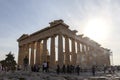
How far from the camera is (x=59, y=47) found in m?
37.8

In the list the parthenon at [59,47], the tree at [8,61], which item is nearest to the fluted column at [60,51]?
the parthenon at [59,47]

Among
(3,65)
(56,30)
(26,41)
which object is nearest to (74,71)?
(56,30)

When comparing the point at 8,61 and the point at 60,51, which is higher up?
the point at 60,51

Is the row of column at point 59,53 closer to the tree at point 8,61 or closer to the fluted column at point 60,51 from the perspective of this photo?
the fluted column at point 60,51

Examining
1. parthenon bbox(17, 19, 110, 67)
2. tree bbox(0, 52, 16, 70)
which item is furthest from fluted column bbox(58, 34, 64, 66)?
tree bbox(0, 52, 16, 70)

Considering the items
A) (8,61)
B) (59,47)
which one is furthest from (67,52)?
(8,61)

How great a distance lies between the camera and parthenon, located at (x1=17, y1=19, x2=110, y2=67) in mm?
38875

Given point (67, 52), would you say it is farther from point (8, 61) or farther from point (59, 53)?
point (8, 61)

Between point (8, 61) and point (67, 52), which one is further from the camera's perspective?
point (67, 52)

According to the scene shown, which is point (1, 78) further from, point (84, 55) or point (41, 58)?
point (84, 55)

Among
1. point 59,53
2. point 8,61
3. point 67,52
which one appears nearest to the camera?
point 8,61

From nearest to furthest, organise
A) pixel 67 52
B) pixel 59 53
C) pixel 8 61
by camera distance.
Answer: pixel 8 61, pixel 59 53, pixel 67 52

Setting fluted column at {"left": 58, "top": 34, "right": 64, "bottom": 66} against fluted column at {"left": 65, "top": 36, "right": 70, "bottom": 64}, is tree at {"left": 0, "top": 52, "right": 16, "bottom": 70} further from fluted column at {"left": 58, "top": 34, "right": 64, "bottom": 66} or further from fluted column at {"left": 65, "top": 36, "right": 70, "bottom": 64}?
fluted column at {"left": 65, "top": 36, "right": 70, "bottom": 64}

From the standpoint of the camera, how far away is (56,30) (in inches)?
1542
